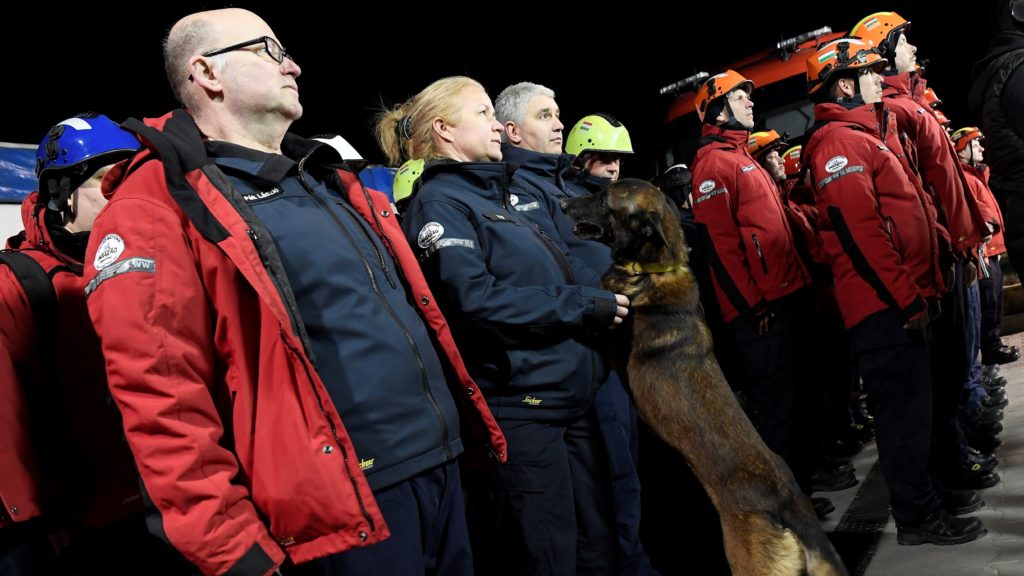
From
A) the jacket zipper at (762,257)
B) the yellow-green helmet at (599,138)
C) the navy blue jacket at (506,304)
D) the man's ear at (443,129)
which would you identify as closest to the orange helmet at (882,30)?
the jacket zipper at (762,257)

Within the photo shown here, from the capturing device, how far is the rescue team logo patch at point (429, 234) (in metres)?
2.76

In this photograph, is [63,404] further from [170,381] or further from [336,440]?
[336,440]

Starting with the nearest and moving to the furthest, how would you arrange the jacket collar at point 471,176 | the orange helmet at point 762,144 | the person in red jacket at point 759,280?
the jacket collar at point 471,176
the person in red jacket at point 759,280
the orange helmet at point 762,144

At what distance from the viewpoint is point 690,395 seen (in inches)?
118

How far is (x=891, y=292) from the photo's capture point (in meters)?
3.88

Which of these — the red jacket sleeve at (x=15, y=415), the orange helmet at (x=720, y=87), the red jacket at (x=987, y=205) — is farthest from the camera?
the red jacket at (x=987, y=205)

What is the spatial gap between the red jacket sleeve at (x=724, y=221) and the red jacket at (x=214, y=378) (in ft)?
11.5

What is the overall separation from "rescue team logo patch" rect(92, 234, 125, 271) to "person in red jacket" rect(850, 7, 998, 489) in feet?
12.7

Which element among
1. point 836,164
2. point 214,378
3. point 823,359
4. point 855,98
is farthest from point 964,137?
point 214,378

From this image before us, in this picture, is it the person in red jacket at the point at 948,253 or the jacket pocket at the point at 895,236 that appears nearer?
A: the jacket pocket at the point at 895,236

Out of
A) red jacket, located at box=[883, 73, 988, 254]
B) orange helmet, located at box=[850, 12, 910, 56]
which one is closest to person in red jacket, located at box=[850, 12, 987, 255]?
red jacket, located at box=[883, 73, 988, 254]

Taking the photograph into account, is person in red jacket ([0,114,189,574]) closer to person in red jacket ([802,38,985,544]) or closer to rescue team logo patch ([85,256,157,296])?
rescue team logo patch ([85,256,157,296])

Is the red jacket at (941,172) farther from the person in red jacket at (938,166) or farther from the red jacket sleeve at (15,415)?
the red jacket sleeve at (15,415)

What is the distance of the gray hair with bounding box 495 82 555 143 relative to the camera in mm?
4059
